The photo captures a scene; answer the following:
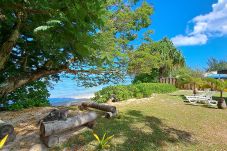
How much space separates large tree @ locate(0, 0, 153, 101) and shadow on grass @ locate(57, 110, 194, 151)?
2.47m

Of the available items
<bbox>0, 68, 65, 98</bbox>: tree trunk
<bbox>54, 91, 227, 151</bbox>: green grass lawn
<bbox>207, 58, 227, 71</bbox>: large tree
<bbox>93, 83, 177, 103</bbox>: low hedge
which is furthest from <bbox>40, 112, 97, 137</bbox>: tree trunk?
<bbox>207, 58, 227, 71</bbox>: large tree

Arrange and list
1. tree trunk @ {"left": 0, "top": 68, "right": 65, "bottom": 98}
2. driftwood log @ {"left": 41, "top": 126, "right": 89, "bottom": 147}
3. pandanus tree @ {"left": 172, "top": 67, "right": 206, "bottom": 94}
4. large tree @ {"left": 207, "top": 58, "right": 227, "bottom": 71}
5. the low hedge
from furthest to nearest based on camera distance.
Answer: large tree @ {"left": 207, "top": 58, "right": 227, "bottom": 71}, pandanus tree @ {"left": 172, "top": 67, "right": 206, "bottom": 94}, the low hedge, tree trunk @ {"left": 0, "top": 68, "right": 65, "bottom": 98}, driftwood log @ {"left": 41, "top": 126, "right": 89, "bottom": 147}

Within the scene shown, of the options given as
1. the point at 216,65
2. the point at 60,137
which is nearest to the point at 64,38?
the point at 60,137

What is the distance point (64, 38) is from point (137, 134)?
403 centimetres

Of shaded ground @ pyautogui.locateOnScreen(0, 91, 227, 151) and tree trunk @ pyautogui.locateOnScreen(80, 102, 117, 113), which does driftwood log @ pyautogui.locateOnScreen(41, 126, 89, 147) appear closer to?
shaded ground @ pyautogui.locateOnScreen(0, 91, 227, 151)

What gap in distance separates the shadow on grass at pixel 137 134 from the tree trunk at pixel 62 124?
1.34 feet

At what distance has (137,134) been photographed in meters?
6.97

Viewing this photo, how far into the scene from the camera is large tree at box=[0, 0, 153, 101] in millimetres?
5059

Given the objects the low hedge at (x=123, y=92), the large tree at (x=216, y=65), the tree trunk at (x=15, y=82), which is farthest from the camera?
the large tree at (x=216, y=65)

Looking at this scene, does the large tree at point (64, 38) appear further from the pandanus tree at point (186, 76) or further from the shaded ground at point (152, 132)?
the pandanus tree at point (186, 76)

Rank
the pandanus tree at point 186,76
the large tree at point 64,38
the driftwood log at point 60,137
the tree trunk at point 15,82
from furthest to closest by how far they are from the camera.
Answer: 1. the pandanus tree at point 186,76
2. the tree trunk at point 15,82
3. the driftwood log at point 60,137
4. the large tree at point 64,38

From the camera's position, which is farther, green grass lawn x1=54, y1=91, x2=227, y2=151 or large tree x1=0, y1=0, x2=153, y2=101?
green grass lawn x1=54, y1=91, x2=227, y2=151

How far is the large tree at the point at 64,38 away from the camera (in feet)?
16.6

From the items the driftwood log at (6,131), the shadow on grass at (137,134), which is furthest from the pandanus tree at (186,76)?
the driftwood log at (6,131)
